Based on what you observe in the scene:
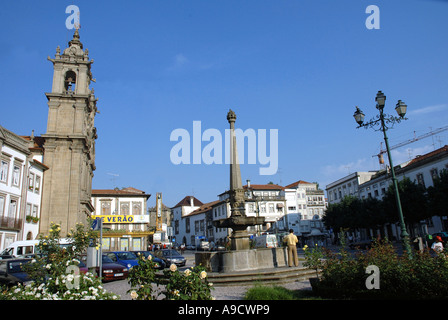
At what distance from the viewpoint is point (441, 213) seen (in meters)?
33.8

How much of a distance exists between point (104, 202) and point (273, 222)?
118 ft

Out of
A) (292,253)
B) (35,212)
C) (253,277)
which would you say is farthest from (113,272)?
(35,212)

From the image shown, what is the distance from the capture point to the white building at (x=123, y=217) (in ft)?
169

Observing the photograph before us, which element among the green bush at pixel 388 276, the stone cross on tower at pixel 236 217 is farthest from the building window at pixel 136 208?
the green bush at pixel 388 276

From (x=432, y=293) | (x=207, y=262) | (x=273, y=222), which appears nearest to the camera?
(x=432, y=293)

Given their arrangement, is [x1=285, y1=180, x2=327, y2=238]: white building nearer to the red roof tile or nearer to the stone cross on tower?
the red roof tile

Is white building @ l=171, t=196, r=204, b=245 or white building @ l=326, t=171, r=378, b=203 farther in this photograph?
white building @ l=171, t=196, r=204, b=245

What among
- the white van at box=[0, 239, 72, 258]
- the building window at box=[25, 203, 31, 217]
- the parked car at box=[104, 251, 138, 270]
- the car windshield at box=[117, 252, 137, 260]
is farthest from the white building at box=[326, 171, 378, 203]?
the white van at box=[0, 239, 72, 258]

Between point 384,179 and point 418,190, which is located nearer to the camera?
point 418,190

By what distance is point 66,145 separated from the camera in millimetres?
38375

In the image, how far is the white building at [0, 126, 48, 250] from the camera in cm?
2803

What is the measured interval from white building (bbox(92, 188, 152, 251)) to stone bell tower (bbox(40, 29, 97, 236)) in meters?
10.7
